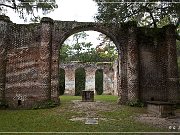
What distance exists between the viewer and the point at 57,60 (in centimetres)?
1562

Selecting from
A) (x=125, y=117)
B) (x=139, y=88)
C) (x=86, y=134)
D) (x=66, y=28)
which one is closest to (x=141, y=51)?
(x=139, y=88)

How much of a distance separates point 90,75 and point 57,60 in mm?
16773

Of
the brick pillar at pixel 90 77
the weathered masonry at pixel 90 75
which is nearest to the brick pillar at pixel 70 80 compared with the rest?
the weathered masonry at pixel 90 75

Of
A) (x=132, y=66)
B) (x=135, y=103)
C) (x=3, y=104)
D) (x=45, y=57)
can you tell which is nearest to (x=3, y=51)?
(x=45, y=57)

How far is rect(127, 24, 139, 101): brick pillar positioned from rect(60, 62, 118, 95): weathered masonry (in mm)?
15343

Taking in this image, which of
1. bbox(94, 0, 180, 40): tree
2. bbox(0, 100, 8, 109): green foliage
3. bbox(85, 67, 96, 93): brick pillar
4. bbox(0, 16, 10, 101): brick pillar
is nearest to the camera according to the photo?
bbox(94, 0, 180, 40): tree

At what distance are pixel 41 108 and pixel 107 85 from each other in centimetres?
1856

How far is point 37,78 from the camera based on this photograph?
15250 mm

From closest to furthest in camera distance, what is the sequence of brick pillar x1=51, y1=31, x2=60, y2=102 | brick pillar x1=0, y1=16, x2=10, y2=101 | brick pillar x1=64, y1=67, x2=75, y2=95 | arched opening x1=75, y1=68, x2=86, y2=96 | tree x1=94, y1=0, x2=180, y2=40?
1. tree x1=94, y1=0, x2=180, y2=40
2. brick pillar x1=0, y1=16, x2=10, y2=101
3. brick pillar x1=51, y1=31, x2=60, y2=102
4. brick pillar x1=64, y1=67, x2=75, y2=95
5. arched opening x1=75, y1=68, x2=86, y2=96

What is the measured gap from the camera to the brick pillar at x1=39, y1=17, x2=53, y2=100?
15.1m

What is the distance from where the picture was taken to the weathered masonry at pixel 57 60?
601 inches

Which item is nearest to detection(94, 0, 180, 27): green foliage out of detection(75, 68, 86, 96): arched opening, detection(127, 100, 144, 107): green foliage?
detection(127, 100, 144, 107): green foliage

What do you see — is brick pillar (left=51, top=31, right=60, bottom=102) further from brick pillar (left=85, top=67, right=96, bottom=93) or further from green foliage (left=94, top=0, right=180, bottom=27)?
brick pillar (left=85, top=67, right=96, bottom=93)

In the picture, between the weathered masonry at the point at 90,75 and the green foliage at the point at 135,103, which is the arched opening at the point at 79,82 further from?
the green foliage at the point at 135,103
